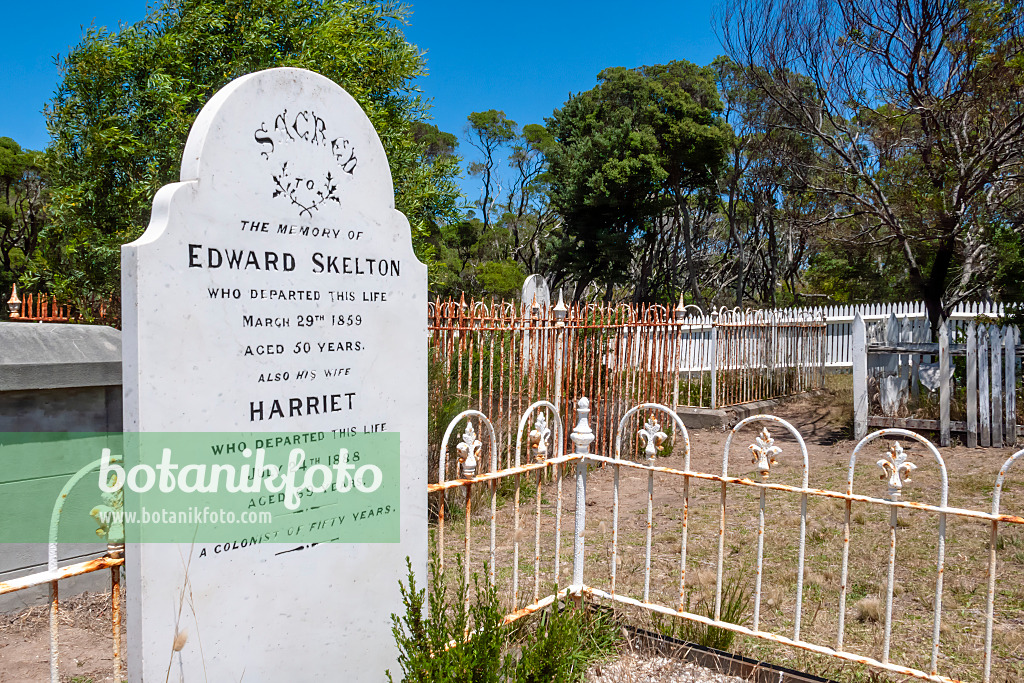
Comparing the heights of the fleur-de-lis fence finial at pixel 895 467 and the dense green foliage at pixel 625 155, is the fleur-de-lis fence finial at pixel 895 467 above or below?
below

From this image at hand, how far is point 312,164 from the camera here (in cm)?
262

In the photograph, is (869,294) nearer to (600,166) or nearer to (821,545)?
(600,166)

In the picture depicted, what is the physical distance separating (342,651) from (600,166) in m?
26.4

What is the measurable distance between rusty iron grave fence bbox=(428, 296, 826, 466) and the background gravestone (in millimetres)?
3958

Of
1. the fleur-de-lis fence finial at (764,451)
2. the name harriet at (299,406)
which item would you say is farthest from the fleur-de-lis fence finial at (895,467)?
the name harriet at (299,406)

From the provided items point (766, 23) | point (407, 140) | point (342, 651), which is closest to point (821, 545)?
point (342, 651)

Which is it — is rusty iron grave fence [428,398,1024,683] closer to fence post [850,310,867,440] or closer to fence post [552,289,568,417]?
fence post [552,289,568,417]

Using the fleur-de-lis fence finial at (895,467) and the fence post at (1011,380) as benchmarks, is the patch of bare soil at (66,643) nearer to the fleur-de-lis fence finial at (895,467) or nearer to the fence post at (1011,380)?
the fleur-de-lis fence finial at (895,467)

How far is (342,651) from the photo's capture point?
2.74 m

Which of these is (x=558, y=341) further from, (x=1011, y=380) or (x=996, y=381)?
(x=1011, y=380)

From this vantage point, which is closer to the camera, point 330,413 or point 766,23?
point 330,413

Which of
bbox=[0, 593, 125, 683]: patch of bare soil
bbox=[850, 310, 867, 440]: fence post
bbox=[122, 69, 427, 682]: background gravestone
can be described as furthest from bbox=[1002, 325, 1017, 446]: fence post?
bbox=[0, 593, 125, 683]: patch of bare soil

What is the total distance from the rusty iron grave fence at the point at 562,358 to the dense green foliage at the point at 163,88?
3.38m

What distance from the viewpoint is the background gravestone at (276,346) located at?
219 cm
